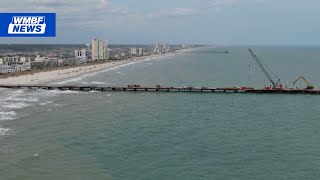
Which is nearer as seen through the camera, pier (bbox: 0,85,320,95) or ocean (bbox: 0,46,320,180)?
ocean (bbox: 0,46,320,180)

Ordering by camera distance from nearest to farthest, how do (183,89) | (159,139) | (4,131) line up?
(159,139), (4,131), (183,89)

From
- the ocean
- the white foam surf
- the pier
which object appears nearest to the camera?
the ocean

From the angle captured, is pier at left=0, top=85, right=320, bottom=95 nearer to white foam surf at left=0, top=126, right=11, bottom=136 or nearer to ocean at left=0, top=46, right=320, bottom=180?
ocean at left=0, top=46, right=320, bottom=180

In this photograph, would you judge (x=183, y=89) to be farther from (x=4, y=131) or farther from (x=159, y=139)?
(x=4, y=131)

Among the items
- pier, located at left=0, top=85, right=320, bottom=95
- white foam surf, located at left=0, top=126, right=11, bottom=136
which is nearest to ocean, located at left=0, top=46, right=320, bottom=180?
white foam surf, located at left=0, top=126, right=11, bottom=136

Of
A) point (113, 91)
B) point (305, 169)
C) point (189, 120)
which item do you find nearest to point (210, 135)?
point (189, 120)

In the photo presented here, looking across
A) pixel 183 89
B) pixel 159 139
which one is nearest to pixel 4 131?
pixel 159 139

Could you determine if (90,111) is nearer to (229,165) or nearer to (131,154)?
(131,154)

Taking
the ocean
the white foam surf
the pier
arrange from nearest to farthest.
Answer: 1. the ocean
2. the white foam surf
3. the pier

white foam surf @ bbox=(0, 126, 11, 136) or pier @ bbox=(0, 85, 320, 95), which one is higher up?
pier @ bbox=(0, 85, 320, 95)
